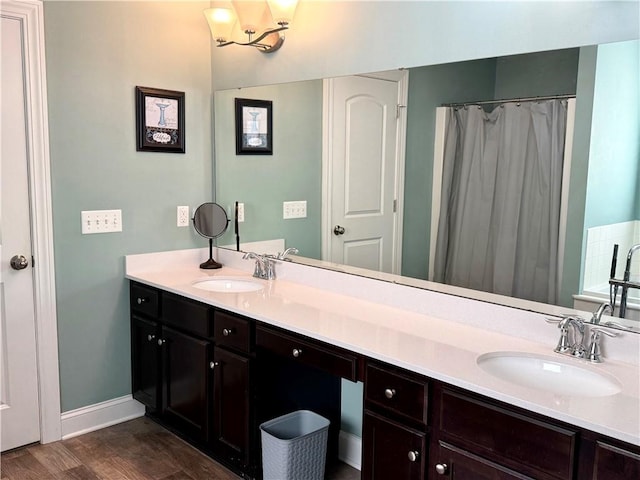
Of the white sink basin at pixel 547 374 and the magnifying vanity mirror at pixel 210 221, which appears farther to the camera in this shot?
the magnifying vanity mirror at pixel 210 221

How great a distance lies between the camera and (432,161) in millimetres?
2359

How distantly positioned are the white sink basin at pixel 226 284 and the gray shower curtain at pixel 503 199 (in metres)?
1.04

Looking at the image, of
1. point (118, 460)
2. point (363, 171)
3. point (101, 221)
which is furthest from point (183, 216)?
point (118, 460)

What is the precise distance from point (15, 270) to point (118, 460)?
101 cm

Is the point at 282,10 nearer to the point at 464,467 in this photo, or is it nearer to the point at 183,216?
the point at 183,216

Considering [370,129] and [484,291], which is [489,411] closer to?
[484,291]

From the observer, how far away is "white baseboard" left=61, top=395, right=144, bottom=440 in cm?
298

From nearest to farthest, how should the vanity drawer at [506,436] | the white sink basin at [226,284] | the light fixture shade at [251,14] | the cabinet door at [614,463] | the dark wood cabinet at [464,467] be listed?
the cabinet door at [614,463]
the vanity drawer at [506,436]
the dark wood cabinet at [464,467]
the light fixture shade at [251,14]
the white sink basin at [226,284]

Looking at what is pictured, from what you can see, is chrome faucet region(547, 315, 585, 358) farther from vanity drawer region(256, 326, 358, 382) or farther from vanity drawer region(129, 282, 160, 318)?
vanity drawer region(129, 282, 160, 318)

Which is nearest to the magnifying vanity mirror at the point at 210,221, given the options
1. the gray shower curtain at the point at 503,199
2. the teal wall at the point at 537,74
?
the gray shower curtain at the point at 503,199

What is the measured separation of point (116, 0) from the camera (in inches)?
114

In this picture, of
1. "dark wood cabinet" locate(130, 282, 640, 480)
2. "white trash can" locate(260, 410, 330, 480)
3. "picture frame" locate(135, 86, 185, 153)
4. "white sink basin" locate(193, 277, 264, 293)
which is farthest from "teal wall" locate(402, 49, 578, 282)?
"picture frame" locate(135, 86, 185, 153)

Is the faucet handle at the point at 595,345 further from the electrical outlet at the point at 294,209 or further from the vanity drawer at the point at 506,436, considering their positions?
the electrical outlet at the point at 294,209

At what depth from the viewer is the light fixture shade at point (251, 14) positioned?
112 inches
